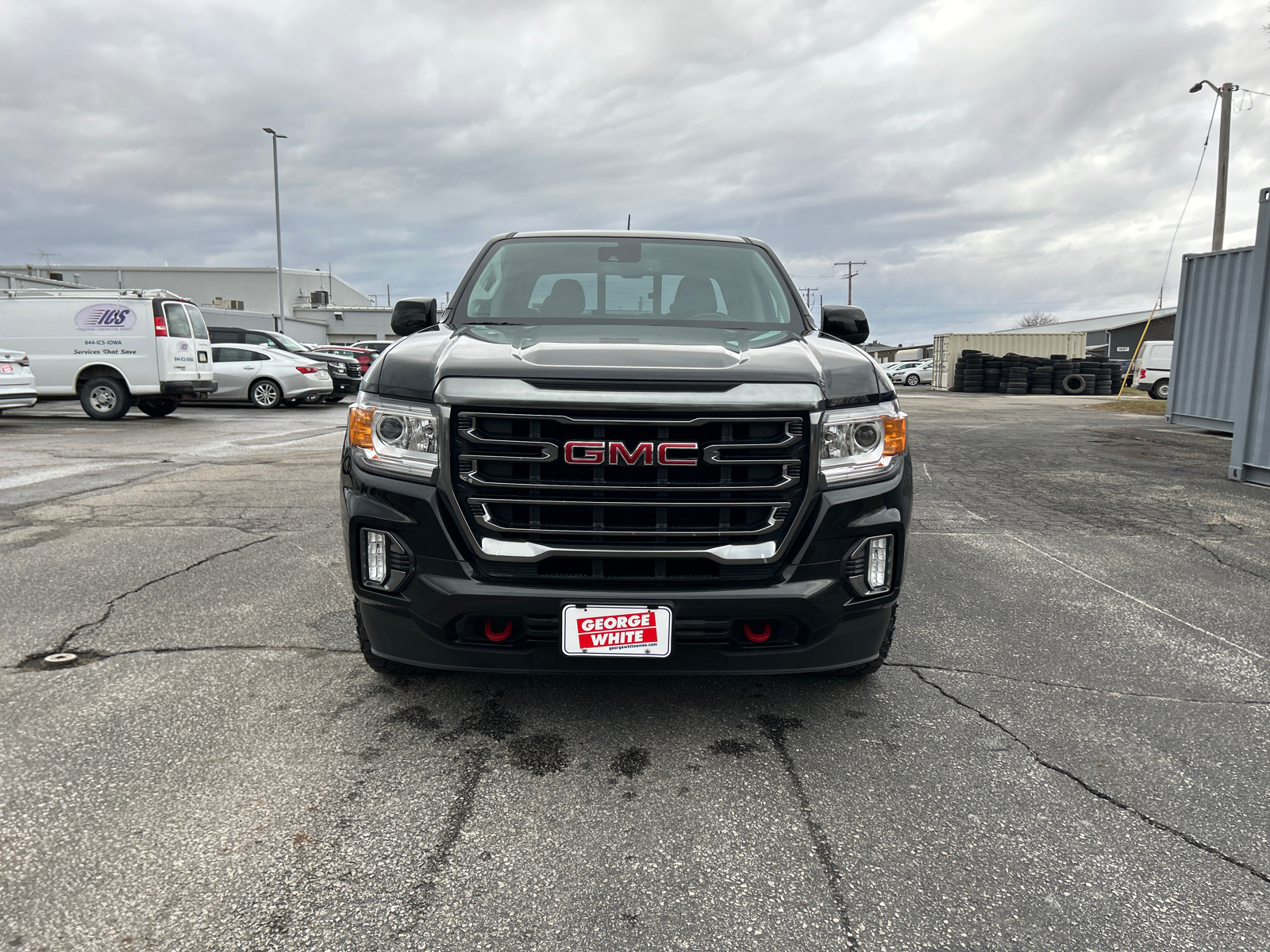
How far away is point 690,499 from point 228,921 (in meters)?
1.57

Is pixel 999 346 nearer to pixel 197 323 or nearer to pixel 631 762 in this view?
pixel 197 323

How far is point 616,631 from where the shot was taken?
2.50 metres

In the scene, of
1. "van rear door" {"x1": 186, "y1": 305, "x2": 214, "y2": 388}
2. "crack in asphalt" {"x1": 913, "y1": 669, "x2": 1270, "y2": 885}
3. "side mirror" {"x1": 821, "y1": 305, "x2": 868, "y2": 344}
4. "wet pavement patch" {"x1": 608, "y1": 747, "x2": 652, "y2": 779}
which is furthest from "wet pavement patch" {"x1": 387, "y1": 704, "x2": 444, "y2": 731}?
"van rear door" {"x1": 186, "y1": 305, "x2": 214, "y2": 388}

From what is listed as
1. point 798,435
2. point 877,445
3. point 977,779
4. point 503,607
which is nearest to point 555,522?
point 503,607

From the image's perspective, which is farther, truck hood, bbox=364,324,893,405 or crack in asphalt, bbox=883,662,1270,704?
crack in asphalt, bbox=883,662,1270,704

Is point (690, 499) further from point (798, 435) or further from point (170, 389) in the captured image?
point (170, 389)

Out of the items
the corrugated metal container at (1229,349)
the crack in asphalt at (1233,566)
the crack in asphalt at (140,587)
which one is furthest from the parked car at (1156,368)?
the crack in asphalt at (140,587)

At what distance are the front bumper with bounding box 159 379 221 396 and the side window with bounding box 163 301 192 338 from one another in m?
0.77

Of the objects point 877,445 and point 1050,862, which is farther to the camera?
point 877,445

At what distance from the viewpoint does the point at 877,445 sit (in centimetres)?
273

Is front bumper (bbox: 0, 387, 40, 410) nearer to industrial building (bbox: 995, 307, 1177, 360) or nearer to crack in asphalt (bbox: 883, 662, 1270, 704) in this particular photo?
crack in asphalt (bbox: 883, 662, 1270, 704)

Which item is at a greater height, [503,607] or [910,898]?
[503,607]

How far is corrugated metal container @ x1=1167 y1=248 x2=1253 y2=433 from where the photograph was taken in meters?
12.3

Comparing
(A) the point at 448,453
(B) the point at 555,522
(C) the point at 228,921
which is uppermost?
(A) the point at 448,453
